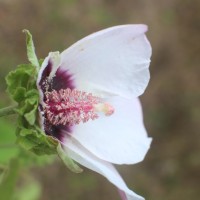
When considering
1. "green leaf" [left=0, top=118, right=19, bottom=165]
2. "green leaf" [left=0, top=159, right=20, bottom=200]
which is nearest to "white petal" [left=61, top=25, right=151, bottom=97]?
"green leaf" [left=0, top=159, right=20, bottom=200]

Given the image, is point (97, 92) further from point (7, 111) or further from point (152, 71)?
point (152, 71)

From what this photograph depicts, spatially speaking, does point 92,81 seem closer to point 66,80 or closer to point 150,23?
point 66,80

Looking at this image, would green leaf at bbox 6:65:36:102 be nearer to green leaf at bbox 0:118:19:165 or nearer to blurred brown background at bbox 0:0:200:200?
green leaf at bbox 0:118:19:165

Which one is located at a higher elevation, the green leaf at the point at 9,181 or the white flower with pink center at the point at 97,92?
the white flower with pink center at the point at 97,92

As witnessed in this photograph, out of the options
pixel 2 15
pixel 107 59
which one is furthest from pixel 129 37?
pixel 2 15

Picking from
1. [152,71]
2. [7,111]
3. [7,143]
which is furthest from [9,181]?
[152,71]

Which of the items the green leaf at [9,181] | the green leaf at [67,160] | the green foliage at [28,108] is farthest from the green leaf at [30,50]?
the green leaf at [9,181]

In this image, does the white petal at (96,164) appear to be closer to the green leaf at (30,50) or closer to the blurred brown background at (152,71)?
the green leaf at (30,50)
